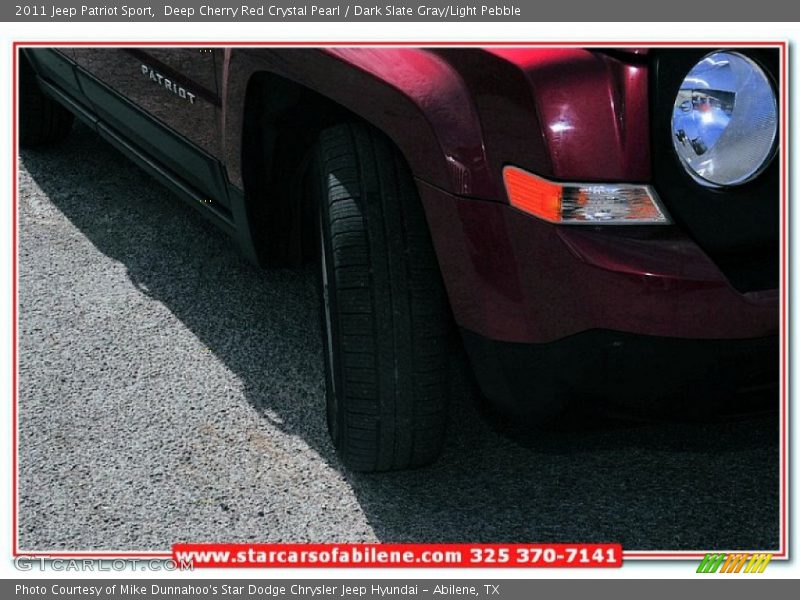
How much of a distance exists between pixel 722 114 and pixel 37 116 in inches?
122

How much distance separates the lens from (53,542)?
2.51 meters

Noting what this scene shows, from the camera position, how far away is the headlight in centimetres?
196

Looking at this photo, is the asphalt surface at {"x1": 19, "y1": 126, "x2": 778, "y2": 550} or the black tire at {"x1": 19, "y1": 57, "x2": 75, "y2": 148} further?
the black tire at {"x1": 19, "y1": 57, "x2": 75, "y2": 148}

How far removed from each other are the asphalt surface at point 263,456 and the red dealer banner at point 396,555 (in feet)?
0.27

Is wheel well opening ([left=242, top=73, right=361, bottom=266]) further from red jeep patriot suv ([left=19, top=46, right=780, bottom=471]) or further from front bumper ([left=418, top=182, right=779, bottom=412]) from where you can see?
front bumper ([left=418, top=182, right=779, bottom=412])

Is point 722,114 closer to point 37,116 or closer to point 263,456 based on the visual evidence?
point 263,456

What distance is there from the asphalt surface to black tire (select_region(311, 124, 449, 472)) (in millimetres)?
260

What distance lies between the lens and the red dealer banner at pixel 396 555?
2.36m

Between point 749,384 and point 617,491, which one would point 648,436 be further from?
point 749,384

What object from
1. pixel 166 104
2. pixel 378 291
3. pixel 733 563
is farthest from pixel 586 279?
pixel 166 104

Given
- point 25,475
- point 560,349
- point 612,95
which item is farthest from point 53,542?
point 612,95

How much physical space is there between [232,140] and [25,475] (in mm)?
969

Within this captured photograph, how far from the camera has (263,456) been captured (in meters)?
2.76

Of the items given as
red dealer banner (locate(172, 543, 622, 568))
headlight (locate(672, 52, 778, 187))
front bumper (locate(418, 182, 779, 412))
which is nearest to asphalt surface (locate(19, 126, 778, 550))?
red dealer banner (locate(172, 543, 622, 568))
